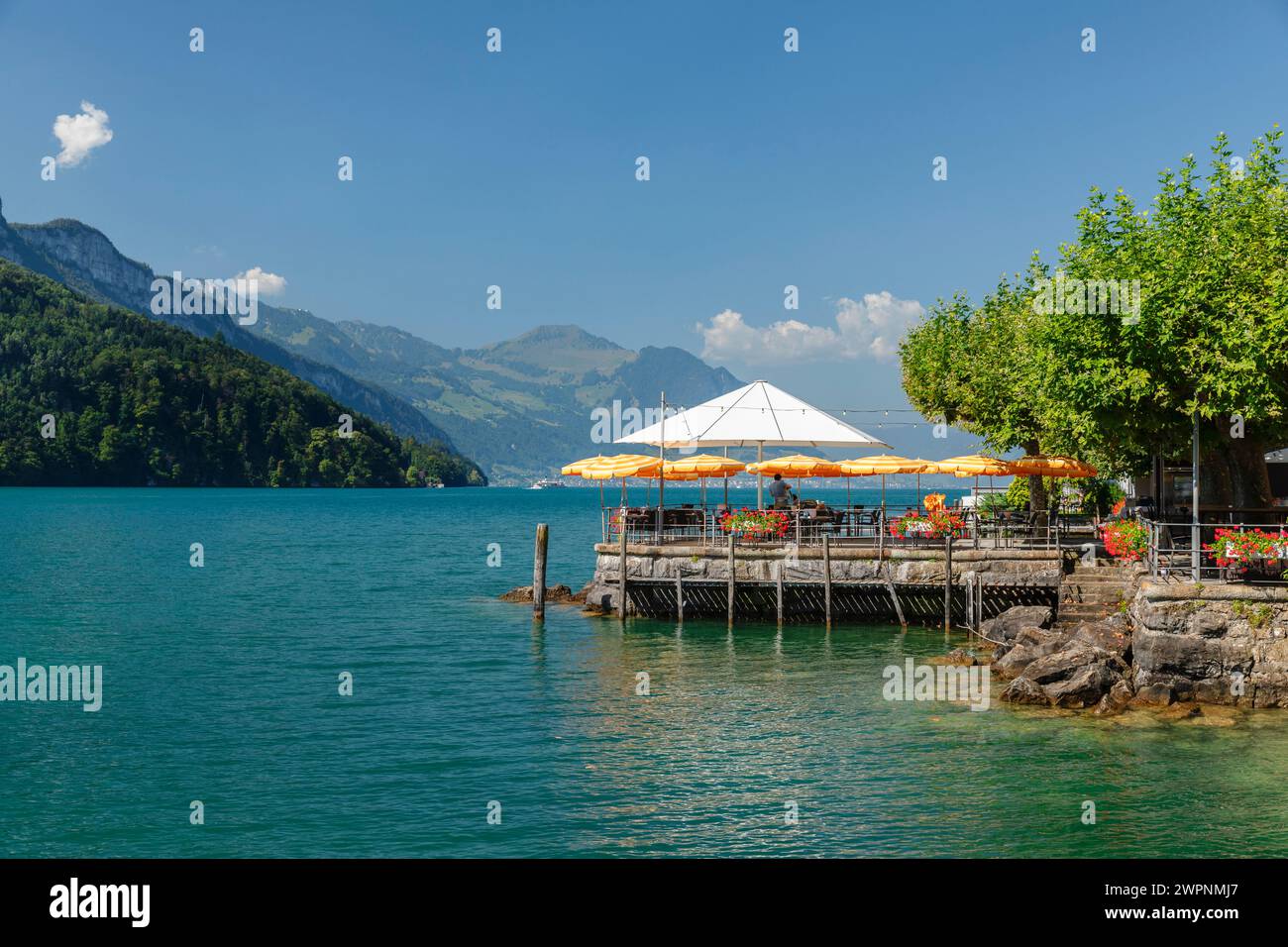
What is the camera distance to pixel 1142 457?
122 feet

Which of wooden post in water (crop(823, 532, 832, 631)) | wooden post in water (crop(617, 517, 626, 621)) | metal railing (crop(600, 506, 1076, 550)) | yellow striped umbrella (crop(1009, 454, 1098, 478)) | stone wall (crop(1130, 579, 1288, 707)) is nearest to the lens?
stone wall (crop(1130, 579, 1288, 707))

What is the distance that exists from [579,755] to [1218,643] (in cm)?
1240

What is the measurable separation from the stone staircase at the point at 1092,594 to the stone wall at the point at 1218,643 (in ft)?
15.3

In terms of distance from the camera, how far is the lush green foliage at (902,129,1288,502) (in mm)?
21062

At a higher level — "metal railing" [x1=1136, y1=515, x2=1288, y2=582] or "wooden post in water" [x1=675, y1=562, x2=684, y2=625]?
"metal railing" [x1=1136, y1=515, x2=1288, y2=582]

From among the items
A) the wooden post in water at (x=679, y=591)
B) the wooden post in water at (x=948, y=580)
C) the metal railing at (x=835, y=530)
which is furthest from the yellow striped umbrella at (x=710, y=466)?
the wooden post in water at (x=948, y=580)

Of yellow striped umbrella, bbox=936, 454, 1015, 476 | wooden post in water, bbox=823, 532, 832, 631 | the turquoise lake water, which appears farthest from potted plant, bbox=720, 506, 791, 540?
yellow striped umbrella, bbox=936, 454, 1015, 476

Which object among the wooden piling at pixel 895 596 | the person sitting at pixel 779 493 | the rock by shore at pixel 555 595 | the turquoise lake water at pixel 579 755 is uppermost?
the person sitting at pixel 779 493

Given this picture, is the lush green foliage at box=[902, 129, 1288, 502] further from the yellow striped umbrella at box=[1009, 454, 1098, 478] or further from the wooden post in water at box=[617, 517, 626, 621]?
the wooden post in water at box=[617, 517, 626, 621]

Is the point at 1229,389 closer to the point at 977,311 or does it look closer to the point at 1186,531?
the point at 1186,531

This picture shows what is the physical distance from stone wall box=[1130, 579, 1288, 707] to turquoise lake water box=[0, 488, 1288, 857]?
85 cm

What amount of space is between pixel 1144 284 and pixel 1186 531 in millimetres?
6936

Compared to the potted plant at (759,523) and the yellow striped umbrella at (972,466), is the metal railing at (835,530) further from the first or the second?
the yellow striped umbrella at (972,466)

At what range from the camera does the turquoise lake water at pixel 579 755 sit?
47.5 feet
